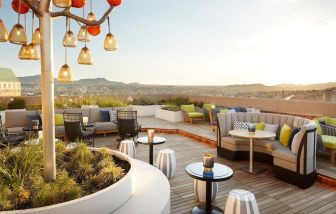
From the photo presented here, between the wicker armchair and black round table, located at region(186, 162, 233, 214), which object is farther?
the wicker armchair

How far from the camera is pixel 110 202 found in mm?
2410

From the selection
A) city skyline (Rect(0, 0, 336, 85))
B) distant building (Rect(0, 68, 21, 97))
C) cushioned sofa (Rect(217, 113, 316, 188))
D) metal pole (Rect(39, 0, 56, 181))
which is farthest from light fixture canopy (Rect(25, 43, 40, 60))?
distant building (Rect(0, 68, 21, 97))

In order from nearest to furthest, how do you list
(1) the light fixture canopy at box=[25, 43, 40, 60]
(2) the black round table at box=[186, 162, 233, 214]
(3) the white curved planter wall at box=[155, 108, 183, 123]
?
1. (1) the light fixture canopy at box=[25, 43, 40, 60]
2. (2) the black round table at box=[186, 162, 233, 214]
3. (3) the white curved planter wall at box=[155, 108, 183, 123]

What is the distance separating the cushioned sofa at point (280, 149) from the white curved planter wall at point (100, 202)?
3138mm

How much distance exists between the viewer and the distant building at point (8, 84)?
1338 cm

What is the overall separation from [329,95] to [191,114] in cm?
530

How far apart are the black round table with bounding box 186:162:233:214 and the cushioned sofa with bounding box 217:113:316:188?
1732 millimetres

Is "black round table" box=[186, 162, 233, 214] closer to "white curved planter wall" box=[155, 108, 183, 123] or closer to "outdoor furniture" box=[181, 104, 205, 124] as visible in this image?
Result: "outdoor furniture" box=[181, 104, 205, 124]

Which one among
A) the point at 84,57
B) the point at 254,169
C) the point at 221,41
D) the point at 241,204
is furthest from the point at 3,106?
the point at 241,204

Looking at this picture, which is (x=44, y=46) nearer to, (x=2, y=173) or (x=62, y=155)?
(x=2, y=173)

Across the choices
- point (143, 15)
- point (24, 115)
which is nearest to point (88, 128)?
point (24, 115)

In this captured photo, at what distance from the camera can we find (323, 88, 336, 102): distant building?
8454 mm

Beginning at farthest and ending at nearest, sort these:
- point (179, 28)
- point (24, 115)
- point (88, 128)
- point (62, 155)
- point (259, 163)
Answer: point (179, 28) → point (24, 115) → point (88, 128) → point (259, 163) → point (62, 155)

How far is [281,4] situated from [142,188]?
8.25 metres
